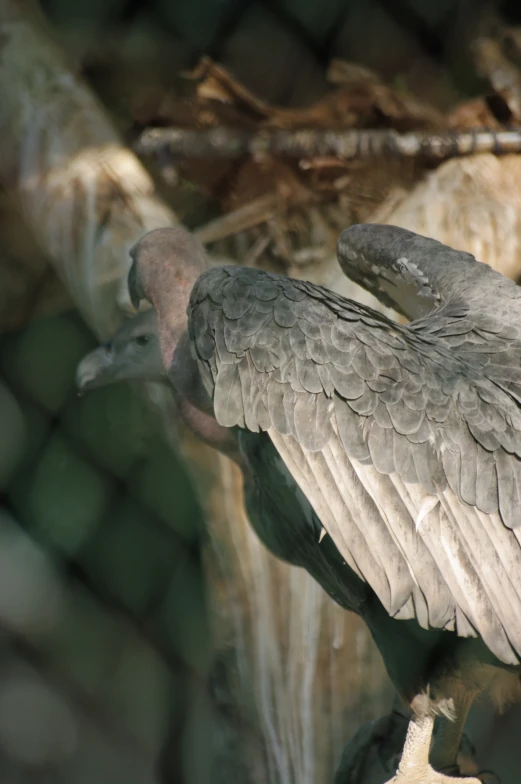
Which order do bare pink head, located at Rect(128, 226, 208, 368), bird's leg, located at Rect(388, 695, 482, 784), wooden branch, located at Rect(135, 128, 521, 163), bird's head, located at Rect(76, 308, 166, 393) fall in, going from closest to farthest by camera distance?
bird's leg, located at Rect(388, 695, 482, 784) → bare pink head, located at Rect(128, 226, 208, 368) → bird's head, located at Rect(76, 308, 166, 393) → wooden branch, located at Rect(135, 128, 521, 163)

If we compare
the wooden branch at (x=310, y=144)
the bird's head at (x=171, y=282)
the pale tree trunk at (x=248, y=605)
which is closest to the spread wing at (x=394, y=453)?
the bird's head at (x=171, y=282)

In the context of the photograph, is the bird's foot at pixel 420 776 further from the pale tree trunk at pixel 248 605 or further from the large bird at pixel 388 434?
the pale tree trunk at pixel 248 605

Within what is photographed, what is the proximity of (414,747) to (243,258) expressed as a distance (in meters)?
0.92

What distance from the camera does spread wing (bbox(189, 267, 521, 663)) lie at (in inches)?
36.8

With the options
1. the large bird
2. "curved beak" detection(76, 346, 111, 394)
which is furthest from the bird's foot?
"curved beak" detection(76, 346, 111, 394)

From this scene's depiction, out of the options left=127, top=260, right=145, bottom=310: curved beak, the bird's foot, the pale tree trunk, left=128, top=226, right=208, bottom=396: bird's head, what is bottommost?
the pale tree trunk

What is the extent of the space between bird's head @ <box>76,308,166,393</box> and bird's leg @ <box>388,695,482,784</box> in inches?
21.1

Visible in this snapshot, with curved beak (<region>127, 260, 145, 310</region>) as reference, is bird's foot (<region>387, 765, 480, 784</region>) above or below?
below

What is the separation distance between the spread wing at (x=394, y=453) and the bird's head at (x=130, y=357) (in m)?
0.40

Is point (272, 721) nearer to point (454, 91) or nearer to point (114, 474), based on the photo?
point (114, 474)

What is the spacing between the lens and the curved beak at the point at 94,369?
55.0 inches

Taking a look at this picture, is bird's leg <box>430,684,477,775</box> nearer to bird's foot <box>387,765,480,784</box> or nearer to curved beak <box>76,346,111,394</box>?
bird's foot <box>387,765,480,784</box>

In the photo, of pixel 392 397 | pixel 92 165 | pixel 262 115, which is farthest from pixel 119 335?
pixel 262 115

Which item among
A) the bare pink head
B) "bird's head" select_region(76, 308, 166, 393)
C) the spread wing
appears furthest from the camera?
"bird's head" select_region(76, 308, 166, 393)
